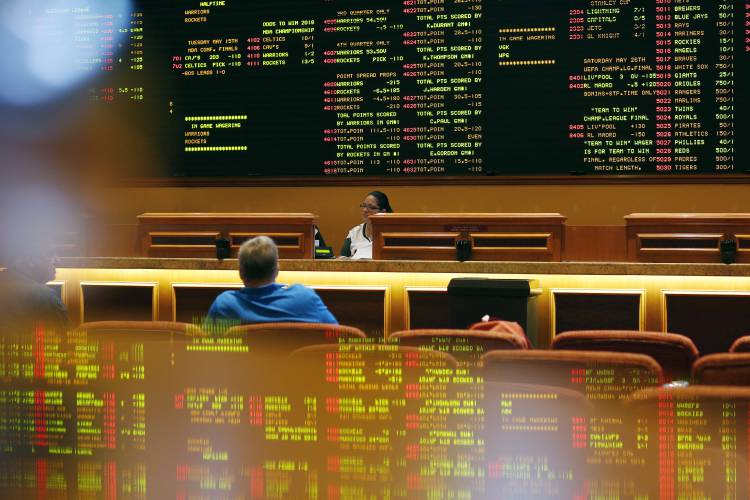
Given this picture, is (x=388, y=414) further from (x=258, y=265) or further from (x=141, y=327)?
(x=258, y=265)

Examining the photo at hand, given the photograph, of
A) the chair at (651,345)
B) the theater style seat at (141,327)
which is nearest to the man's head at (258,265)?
the theater style seat at (141,327)

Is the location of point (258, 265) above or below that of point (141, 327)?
above

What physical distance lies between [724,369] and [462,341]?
66cm

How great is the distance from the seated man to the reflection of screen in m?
1.65

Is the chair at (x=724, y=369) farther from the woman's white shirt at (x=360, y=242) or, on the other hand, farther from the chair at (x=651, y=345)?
the woman's white shirt at (x=360, y=242)

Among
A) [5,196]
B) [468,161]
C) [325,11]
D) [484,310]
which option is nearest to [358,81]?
[325,11]

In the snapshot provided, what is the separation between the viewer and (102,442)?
621mm

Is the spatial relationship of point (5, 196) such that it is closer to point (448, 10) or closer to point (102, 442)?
point (448, 10)

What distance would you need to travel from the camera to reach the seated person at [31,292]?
2475 millimetres

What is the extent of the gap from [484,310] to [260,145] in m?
2.58

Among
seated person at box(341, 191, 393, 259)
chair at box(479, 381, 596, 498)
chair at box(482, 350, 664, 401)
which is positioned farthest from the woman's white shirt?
chair at box(479, 381, 596, 498)

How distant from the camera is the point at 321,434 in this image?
62 centimetres

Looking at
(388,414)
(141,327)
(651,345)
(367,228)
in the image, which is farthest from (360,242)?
(388,414)

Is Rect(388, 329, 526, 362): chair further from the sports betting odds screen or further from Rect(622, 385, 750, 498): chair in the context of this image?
the sports betting odds screen
